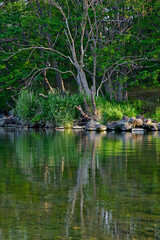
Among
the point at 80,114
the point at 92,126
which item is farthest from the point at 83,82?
the point at 92,126

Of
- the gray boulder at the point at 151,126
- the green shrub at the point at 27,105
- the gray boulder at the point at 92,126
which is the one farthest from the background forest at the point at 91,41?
the gray boulder at the point at 151,126

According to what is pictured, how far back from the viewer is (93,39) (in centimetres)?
3862

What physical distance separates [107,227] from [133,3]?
37587 mm

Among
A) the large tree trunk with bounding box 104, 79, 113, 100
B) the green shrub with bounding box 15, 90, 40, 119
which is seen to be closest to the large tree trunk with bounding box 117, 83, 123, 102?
the large tree trunk with bounding box 104, 79, 113, 100

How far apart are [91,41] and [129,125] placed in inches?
551

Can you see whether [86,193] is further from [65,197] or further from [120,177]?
[120,177]

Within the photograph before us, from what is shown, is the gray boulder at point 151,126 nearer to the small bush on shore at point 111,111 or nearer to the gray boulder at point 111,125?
the gray boulder at point 111,125

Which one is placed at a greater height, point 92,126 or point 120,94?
point 120,94

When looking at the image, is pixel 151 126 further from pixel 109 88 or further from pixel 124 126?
pixel 109 88

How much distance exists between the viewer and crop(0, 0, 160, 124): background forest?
133 feet

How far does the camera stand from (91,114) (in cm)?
3872

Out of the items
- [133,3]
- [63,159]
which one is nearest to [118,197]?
[63,159]

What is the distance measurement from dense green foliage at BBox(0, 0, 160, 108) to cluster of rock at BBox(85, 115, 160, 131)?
5176mm

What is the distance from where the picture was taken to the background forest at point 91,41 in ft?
133
